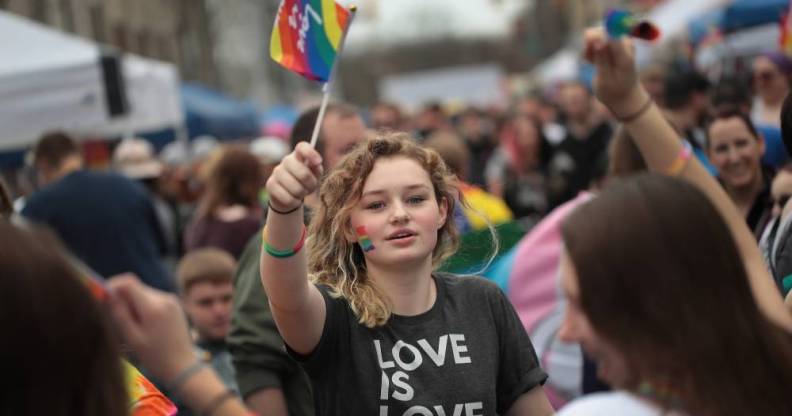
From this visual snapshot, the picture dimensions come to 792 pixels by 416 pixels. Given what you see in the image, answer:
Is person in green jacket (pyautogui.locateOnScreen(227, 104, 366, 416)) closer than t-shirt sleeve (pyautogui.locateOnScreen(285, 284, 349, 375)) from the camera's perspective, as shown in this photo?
No

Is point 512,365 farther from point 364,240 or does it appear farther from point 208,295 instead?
point 208,295

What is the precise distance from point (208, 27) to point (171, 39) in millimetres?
3997

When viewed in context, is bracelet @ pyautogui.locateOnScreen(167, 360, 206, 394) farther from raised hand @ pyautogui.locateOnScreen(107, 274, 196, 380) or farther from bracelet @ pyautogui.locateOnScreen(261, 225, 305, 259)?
bracelet @ pyautogui.locateOnScreen(261, 225, 305, 259)

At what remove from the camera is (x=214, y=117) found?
17.1 m

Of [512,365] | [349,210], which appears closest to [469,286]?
[512,365]

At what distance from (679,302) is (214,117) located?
1532cm

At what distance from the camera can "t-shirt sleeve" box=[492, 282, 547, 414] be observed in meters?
3.16

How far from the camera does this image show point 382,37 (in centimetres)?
11412

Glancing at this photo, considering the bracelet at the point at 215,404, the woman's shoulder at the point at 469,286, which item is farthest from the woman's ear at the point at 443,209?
the bracelet at the point at 215,404

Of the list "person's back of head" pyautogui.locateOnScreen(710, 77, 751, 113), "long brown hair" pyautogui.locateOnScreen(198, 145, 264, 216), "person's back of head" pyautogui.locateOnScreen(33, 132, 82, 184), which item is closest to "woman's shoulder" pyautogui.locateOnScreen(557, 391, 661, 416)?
"long brown hair" pyautogui.locateOnScreen(198, 145, 264, 216)

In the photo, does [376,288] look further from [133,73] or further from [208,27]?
[208,27]

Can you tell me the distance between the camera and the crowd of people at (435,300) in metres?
1.96

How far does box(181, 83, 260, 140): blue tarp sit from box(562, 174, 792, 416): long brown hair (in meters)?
14.6

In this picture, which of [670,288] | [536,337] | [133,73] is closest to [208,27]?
[133,73]
